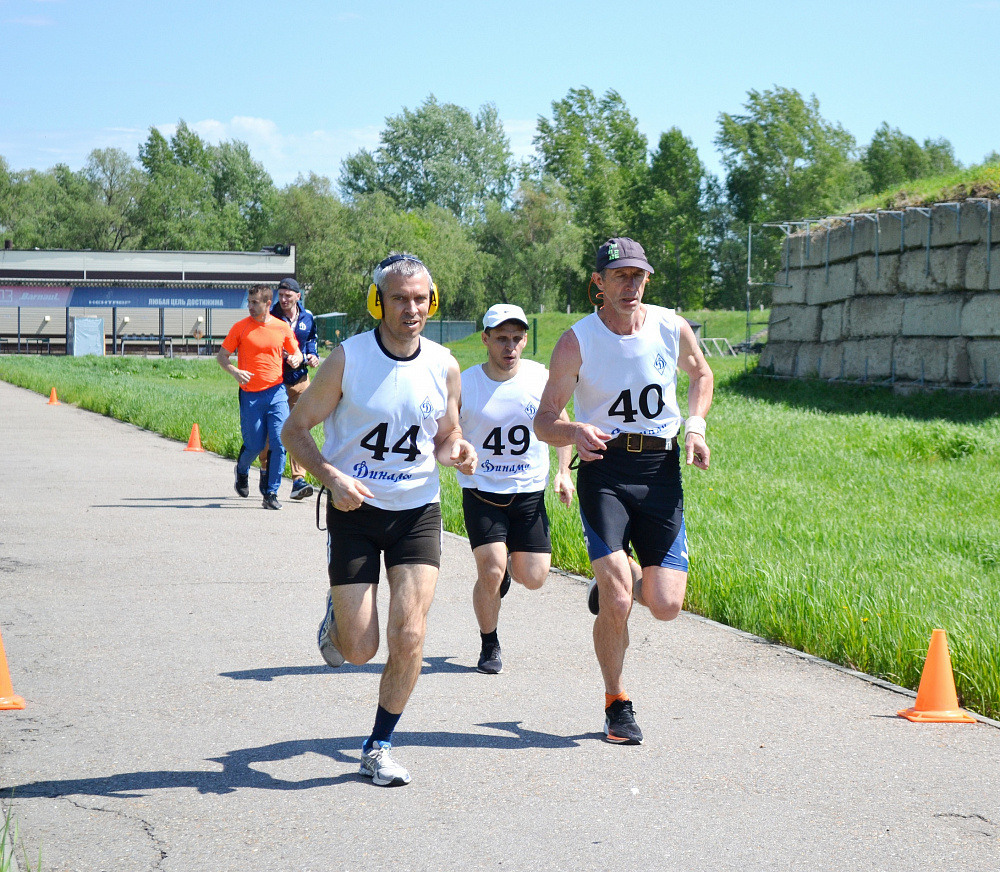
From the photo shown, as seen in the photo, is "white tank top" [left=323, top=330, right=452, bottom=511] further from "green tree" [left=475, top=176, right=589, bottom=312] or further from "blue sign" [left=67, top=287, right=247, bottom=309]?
"green tree" [left=475, top=176, right=589, bottom=312]

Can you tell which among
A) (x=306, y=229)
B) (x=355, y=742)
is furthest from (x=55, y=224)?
(x=355, y=742)

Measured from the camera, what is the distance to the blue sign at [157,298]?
71438 mm

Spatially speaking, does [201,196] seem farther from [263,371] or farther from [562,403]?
[562,403]

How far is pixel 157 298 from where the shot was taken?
2813 inches

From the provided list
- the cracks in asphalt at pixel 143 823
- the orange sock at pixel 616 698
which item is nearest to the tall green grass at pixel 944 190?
the orange sock at pixel 616 698

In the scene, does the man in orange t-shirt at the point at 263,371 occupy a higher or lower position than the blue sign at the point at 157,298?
lower

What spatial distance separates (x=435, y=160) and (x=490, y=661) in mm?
106083

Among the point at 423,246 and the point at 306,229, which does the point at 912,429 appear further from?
the point at 306,229

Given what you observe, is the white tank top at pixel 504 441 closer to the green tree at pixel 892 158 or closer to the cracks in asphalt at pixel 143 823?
the cracks in asphalt at pixel 143 823

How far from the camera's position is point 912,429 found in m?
18.5

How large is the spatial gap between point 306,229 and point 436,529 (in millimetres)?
89149

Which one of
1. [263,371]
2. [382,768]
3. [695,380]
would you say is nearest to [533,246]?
[263,371]

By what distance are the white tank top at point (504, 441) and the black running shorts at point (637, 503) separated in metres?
1.16

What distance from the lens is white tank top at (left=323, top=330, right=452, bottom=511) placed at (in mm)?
4918
